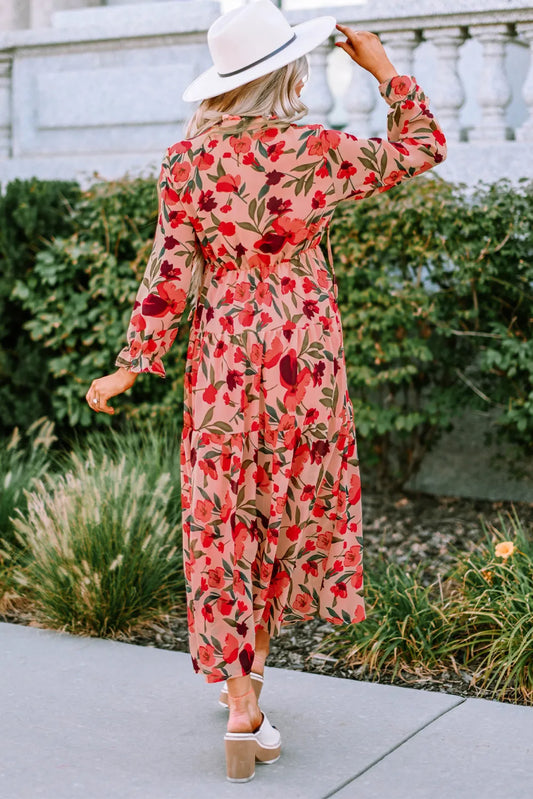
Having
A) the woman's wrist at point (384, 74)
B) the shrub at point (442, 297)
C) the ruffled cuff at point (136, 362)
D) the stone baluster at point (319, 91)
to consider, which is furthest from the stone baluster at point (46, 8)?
the ruffled cuff at point (136, 362)

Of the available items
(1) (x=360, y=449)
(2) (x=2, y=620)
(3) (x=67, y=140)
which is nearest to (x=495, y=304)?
(1) (x=360, y=449)

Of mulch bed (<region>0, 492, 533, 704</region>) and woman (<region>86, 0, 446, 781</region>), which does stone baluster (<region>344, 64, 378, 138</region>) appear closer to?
mulch bed (<region>0, 492, 533, 704</region>)

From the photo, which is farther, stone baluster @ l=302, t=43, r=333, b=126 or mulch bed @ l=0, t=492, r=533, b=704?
stone baluster @ l=302, t=43, r=333, b=126

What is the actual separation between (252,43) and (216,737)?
1937 mm

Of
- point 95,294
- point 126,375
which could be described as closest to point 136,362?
point 126,375

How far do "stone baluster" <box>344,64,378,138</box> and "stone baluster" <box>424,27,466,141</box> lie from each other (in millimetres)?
405

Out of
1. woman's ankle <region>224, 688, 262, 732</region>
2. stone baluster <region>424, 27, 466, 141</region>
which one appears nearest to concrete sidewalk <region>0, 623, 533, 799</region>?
woman's ankle <region>224, 688, 262, 732</region>

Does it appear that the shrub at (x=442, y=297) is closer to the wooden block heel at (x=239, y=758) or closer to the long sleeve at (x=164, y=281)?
the long sleeve at (x=164, y=281)

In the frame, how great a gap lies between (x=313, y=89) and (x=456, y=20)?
0.93 m

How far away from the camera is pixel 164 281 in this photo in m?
3.01

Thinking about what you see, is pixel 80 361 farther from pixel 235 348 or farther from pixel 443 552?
pixel 235 348

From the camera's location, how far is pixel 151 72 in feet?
23.8

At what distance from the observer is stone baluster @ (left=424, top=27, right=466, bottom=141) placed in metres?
6.16

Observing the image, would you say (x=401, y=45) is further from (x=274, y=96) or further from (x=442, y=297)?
(x=274, y=96)
